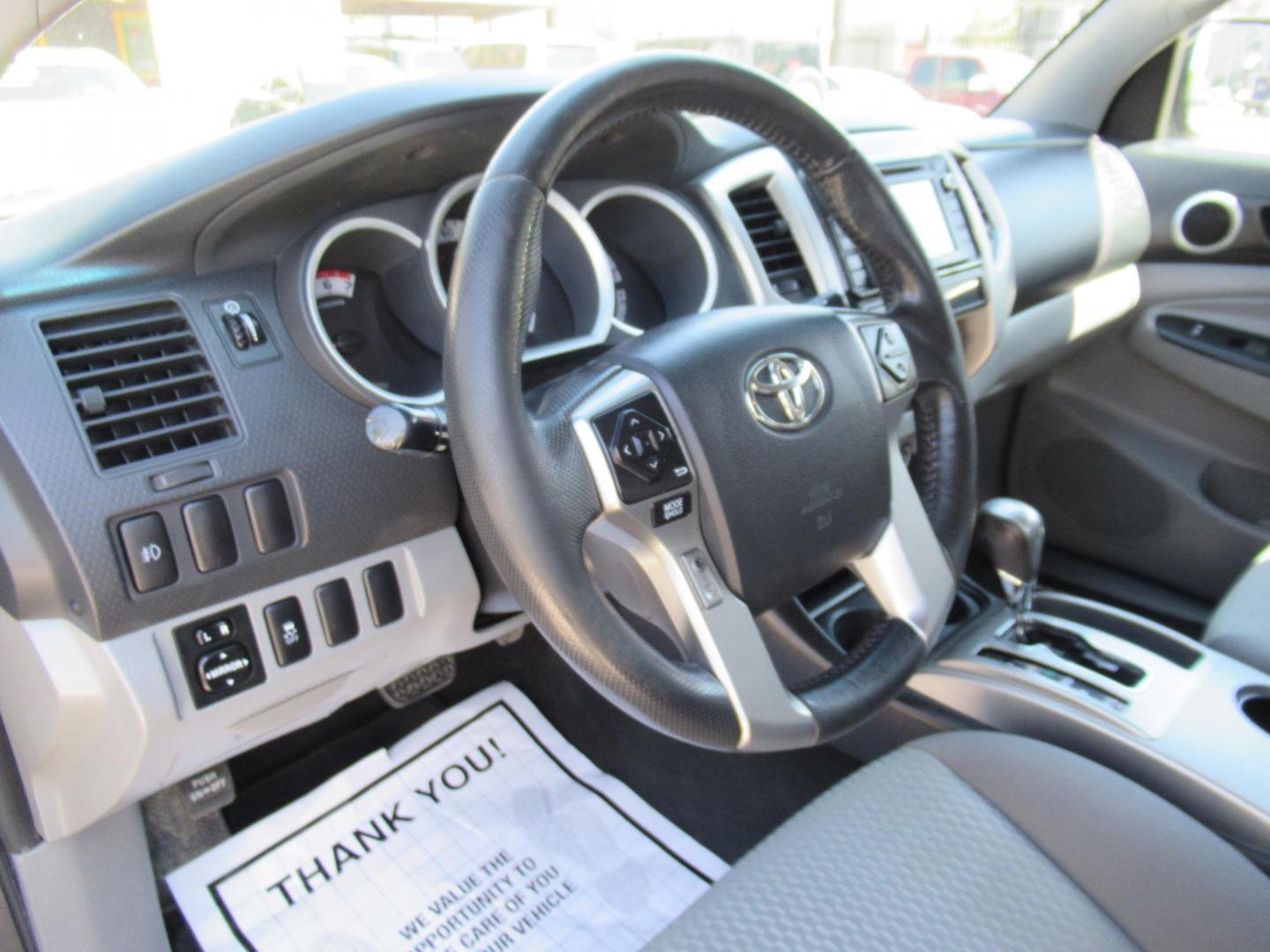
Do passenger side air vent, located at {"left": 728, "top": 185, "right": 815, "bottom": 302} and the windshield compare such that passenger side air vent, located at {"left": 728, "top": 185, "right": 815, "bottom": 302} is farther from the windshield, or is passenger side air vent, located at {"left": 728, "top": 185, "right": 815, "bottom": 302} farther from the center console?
the center console

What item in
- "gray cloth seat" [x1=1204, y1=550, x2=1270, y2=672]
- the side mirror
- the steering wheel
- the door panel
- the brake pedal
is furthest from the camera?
the side mirror

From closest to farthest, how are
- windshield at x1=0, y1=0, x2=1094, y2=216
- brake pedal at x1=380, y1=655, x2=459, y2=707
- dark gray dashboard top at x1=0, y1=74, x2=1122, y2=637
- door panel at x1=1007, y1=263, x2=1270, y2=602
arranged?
dark gray dashboard top at x1=0, y1=74, x2=1122, y2=637 < windshield at x1=0, y1=0, x2=1094, y2=216 < brake pedal at x1=380, y1=655, x2=459, y2=707 < door panel at x1=1007, y1=263, x2=1270, y2=602

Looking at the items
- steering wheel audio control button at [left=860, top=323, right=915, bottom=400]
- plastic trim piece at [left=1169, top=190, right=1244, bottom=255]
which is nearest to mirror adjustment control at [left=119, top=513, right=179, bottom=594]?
steering wheel audio control button at [left=860, top=323, right=915, bottom=400]

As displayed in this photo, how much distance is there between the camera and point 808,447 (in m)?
0.87

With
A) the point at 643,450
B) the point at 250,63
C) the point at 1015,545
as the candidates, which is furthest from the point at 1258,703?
the point at 250,63

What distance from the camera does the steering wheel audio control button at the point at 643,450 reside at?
0.76 metres

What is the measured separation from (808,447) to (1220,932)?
0.47 metres

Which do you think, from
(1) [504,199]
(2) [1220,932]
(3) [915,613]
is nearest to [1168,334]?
(3) [915,613]

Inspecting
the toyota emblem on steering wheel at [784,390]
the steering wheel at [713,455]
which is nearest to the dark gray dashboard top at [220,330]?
the steering wheel at [713,455]

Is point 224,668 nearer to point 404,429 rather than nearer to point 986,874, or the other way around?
point 404,429

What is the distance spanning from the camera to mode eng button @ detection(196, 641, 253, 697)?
92 cm

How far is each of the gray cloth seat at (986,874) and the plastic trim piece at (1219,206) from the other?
4.82 feet

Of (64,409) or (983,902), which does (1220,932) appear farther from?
(64,409)

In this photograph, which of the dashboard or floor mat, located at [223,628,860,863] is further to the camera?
floor mat, located at [223,628,860,863]
